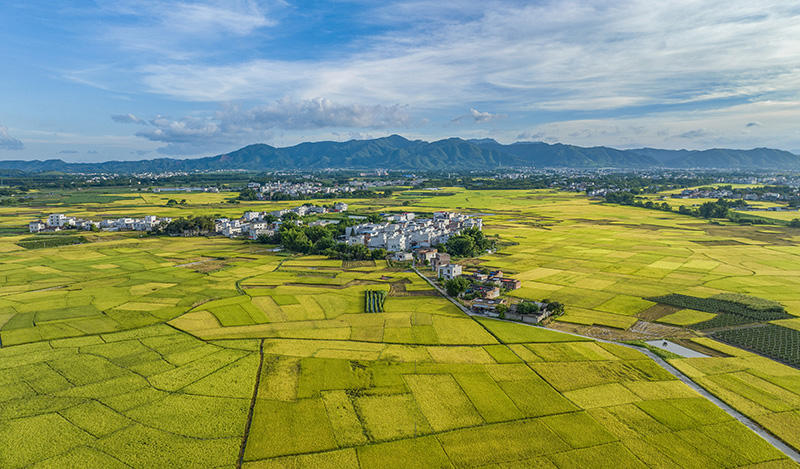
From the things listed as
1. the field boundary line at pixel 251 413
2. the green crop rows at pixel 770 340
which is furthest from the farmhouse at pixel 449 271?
the field boundary line at pixel 251 413

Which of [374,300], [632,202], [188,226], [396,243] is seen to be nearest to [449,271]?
[374,300]

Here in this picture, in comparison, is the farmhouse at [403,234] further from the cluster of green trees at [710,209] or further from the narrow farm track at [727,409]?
the cluster of green trees at [710,209]

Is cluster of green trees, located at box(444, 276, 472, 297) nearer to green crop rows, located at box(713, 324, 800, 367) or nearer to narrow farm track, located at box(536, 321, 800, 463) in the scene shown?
narrow farm track, located at box(536, 321, 800, 463)

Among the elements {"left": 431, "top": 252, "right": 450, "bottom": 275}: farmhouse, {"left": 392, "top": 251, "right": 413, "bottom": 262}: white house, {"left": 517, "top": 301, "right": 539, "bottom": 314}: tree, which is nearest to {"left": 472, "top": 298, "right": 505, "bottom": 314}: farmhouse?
{"left": 517, "top": 301, "right": 539, "bottom": 314}: tree

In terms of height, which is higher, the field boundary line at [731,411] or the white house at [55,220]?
the white house at [55,220]

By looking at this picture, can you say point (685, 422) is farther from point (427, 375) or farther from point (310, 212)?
point (310, 212)

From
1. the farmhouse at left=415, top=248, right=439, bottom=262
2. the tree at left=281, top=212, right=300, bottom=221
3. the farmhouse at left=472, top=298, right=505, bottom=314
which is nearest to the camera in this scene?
the farmhouse at left=472, top=298, right=505, bottom=314

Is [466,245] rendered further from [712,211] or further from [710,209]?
[712,211]
